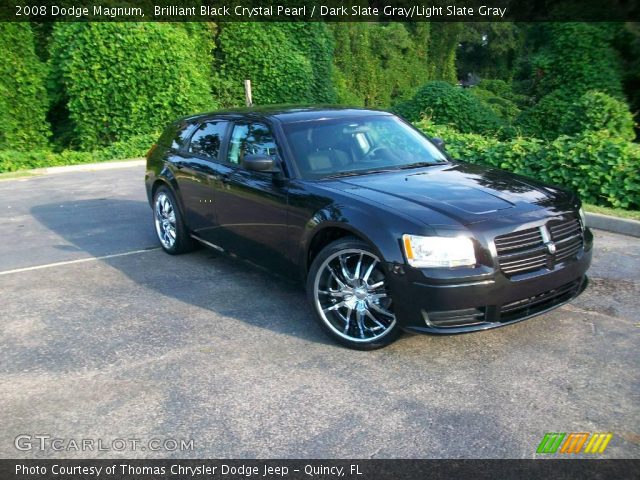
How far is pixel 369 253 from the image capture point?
12.9 feet

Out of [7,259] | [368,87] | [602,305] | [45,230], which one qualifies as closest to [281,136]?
[602,305]

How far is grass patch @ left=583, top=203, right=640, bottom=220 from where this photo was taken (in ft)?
23.1

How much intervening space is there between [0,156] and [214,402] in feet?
45.7

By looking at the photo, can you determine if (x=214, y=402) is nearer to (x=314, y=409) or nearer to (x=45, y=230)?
(x=314, y=409)

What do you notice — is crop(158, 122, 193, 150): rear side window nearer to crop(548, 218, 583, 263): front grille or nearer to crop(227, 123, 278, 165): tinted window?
crop(227, 123, 278, 165): tinted window

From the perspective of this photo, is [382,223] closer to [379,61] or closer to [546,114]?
[546,114]

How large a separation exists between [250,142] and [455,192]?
2.01 meters

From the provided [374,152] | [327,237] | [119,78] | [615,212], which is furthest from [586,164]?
[119,78]

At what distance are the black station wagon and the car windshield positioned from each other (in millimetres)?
13

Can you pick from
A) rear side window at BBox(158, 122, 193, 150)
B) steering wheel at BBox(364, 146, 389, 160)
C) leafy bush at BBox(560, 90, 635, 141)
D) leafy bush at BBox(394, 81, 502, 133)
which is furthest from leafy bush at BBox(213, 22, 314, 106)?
steering wheel at BBox(364, 146, 389, 160)

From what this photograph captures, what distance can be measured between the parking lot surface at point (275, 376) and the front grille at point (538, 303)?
0.30m

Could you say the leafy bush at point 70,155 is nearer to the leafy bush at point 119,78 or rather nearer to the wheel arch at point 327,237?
the leafy bush at point 119,78

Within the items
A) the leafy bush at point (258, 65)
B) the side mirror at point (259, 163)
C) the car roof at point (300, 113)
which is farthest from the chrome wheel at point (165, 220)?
the leafy bush at point (258, 65)

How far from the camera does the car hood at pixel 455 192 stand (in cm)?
387
